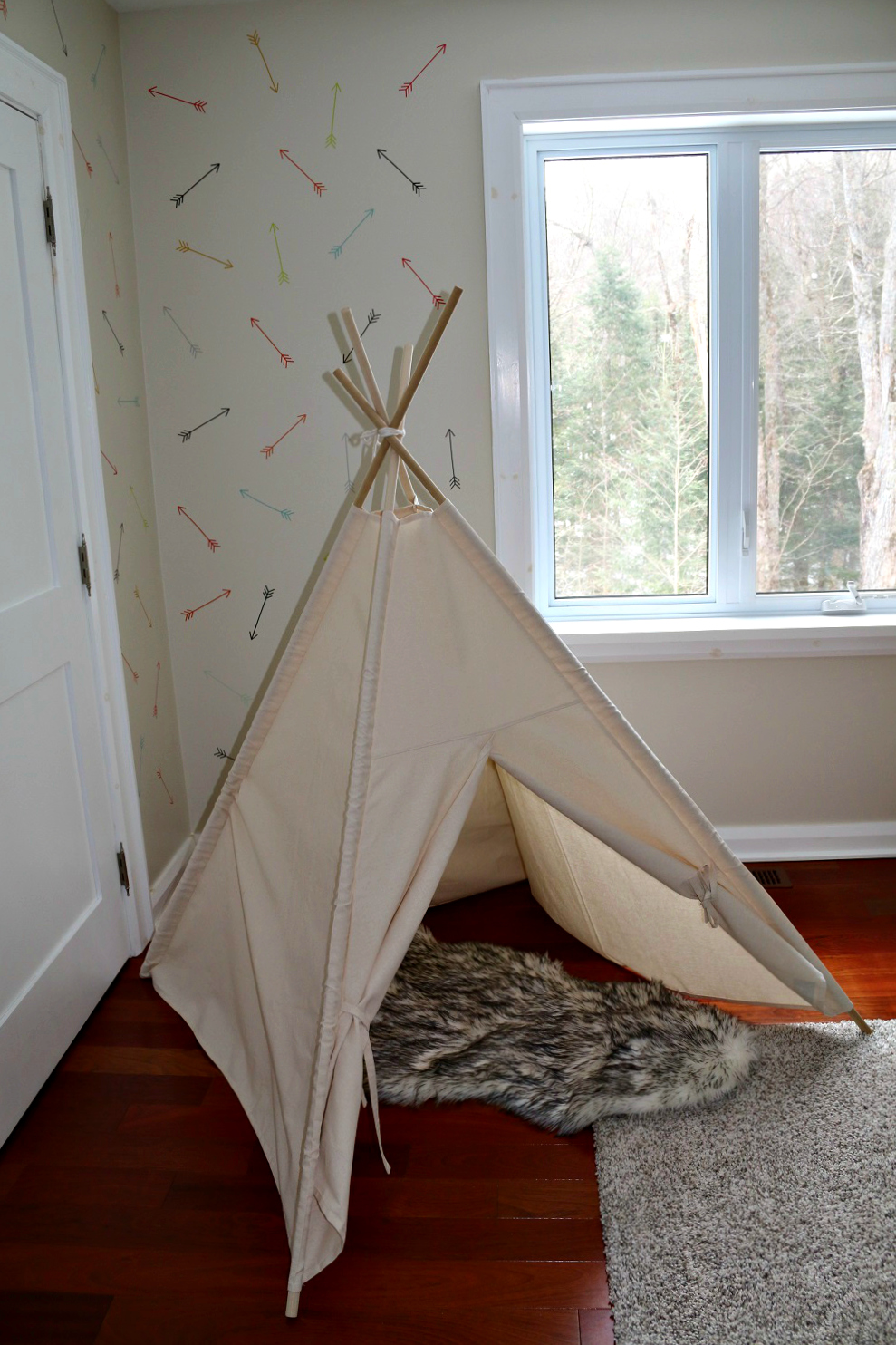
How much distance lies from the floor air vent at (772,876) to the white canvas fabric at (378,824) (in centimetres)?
70

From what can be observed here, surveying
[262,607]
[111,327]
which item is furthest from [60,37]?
[262,607]

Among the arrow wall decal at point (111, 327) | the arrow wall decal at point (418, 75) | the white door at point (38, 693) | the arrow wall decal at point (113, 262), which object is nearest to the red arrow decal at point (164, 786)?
the white door at point (38, 693)

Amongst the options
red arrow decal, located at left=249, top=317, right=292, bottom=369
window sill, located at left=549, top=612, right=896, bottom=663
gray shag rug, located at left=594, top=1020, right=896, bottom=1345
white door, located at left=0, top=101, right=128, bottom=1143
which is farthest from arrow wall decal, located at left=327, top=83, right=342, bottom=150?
gray shag rug, located at left=594, top=1020, right=896, bottom=1345

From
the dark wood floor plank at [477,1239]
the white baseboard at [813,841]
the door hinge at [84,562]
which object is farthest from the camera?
the white baseboard at [813,841]

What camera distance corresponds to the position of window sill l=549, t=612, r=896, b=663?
9.41 ft

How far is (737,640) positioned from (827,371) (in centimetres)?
82

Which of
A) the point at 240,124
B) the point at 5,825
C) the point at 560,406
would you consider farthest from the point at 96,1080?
the point at 240,124

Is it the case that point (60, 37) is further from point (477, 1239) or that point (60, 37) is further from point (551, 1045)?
point (477, 1239)

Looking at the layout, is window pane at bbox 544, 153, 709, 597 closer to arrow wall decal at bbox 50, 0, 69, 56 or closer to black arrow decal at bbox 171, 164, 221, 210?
black arrow decal at bbox 171, 164, 221, 210

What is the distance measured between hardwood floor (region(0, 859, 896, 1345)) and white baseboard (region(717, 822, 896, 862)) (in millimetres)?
774

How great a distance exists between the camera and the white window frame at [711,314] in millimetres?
2658

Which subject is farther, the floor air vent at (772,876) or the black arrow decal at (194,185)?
the floor air vent at (772,876)

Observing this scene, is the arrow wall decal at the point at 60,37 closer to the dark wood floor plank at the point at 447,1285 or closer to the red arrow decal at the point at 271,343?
the red arrow decal at the point at 271,343

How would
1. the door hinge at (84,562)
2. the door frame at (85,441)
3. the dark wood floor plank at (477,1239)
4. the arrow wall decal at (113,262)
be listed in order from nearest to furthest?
the dark wood floor plank at (477,1239)
the door frame at (85,441)
the door hinge at (84,562)
the arrow wall decal at (113,262)
